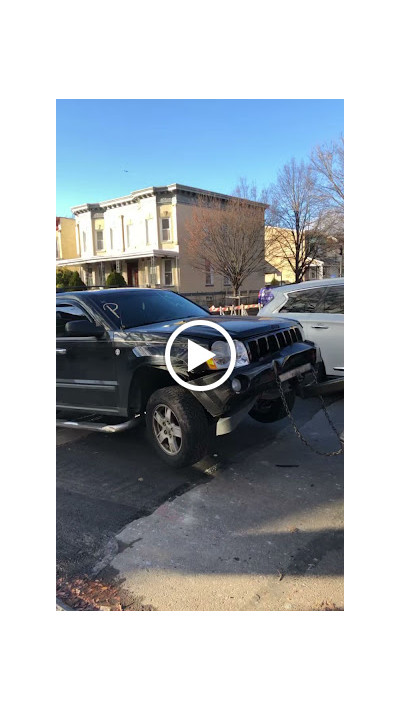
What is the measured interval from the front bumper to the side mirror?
0.68m

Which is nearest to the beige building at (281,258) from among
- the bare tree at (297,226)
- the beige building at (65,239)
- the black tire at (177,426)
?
the bare tree at (297,226)

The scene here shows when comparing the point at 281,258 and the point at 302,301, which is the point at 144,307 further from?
the point at 302,301

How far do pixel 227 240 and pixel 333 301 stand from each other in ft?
2.27

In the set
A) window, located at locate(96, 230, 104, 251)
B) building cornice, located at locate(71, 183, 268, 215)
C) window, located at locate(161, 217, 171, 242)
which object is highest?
building cornice, located at locate(71, 183, 268, 215)

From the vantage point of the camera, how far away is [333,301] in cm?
229

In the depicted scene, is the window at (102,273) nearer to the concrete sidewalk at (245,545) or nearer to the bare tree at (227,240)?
the bare tree at (227,240)

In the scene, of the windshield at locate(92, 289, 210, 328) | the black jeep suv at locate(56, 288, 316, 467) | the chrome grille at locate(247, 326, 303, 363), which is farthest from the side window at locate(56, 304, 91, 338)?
the chrome grille at locate(247, 326, 303, 363)

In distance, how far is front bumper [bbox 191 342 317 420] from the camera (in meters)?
2.12

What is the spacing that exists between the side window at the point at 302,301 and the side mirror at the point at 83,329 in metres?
1.19

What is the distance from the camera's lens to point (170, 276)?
2260 mm

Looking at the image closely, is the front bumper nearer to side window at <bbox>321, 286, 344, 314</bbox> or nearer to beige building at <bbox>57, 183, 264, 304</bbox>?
side window at <bbox>321, 286, 344, 314</bbox>

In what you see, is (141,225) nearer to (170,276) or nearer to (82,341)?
(170,276)
